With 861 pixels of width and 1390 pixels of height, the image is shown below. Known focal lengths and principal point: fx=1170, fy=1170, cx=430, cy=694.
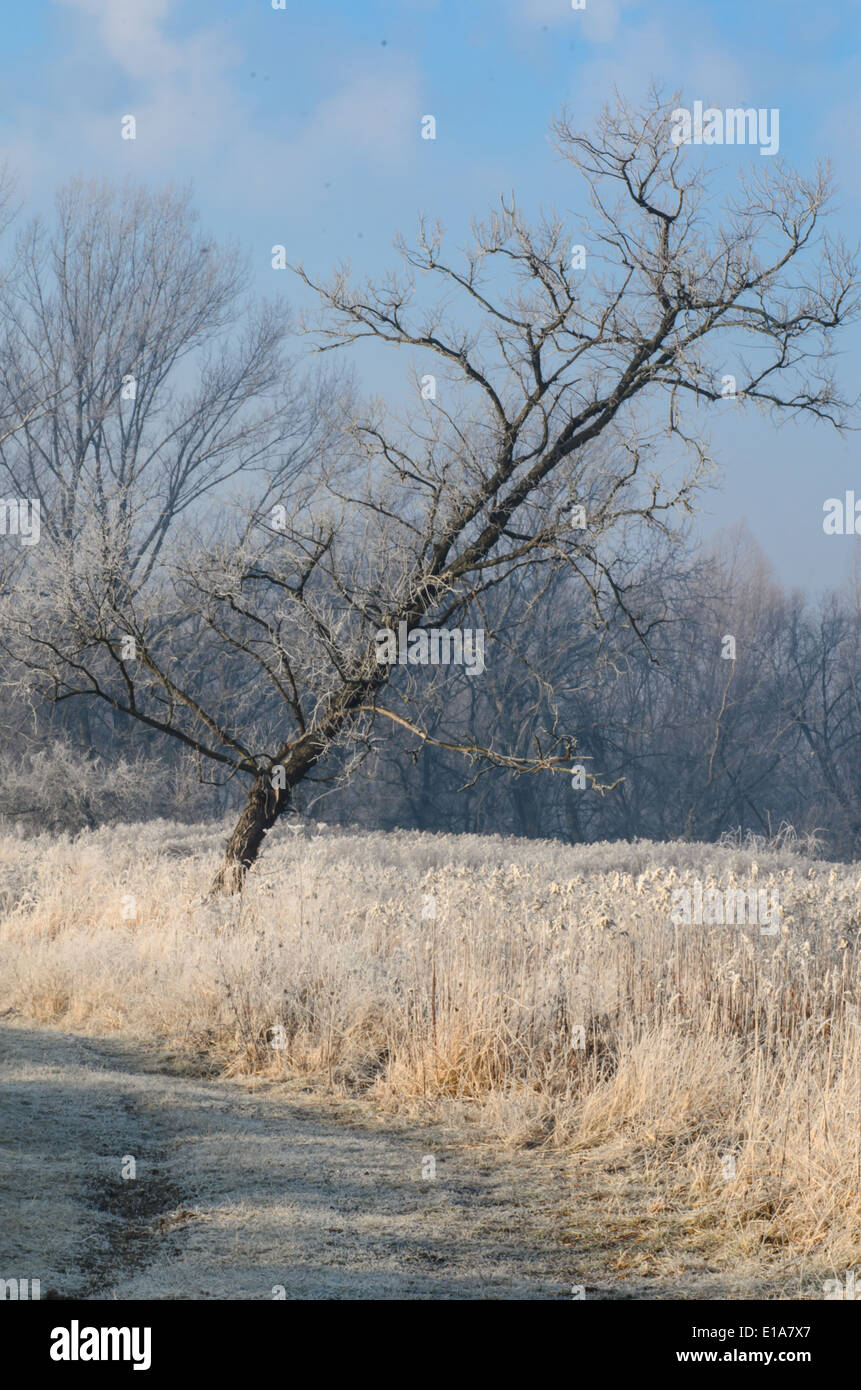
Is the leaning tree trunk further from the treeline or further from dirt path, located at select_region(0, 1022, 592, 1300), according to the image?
the treeline

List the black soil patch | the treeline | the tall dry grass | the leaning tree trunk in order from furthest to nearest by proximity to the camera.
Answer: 1. the treeline
2. the leaning tree trunk
3. the tall dry grass
4. the black soil patch

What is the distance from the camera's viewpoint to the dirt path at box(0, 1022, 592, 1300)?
4.10 m

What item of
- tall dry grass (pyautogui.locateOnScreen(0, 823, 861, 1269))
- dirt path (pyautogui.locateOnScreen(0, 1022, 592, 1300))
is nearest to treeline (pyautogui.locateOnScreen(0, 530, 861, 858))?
tall dry grass (pyautogui.locateOnScreen(0, 823, 861, 1269))

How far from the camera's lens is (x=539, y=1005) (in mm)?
7266

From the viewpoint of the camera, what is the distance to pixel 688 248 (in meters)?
11.3

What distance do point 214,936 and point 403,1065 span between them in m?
3.25

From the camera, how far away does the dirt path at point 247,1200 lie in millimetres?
4098

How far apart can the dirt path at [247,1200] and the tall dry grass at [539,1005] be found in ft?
1.93

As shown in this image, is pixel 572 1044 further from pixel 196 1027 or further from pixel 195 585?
pixel 195 585

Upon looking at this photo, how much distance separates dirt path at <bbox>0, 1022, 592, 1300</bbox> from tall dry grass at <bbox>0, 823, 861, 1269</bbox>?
1.93 feet

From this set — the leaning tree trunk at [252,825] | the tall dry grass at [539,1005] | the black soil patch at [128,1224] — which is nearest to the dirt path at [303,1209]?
the black soil patch at [128,1224]

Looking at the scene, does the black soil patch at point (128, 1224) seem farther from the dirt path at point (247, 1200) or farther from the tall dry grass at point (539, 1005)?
the tall dry grass at point (539, 1005)

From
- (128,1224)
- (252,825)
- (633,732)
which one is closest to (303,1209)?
(128,1224)

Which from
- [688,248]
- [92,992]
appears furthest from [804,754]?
[92,992]
